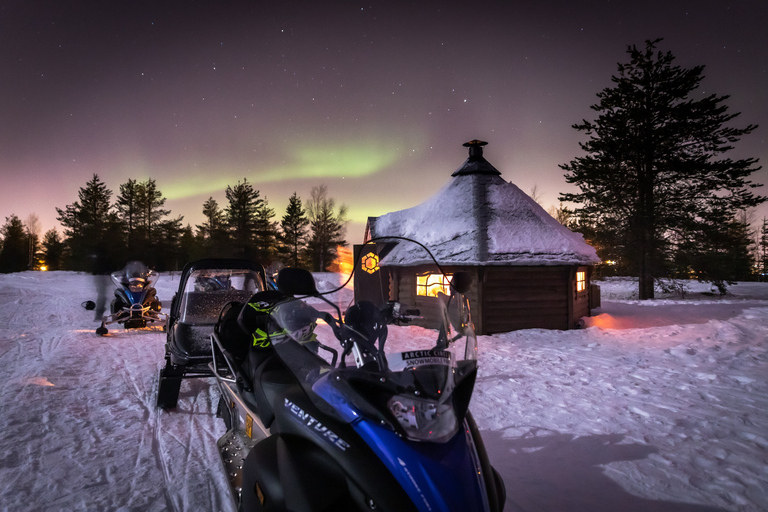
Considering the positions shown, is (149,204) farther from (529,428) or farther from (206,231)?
(529,428)

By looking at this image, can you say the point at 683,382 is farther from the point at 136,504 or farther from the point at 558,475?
the point at 136,504

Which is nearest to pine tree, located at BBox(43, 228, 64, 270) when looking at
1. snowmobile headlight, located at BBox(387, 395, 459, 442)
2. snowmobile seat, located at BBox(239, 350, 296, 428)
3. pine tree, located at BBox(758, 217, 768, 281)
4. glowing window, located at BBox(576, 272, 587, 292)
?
glowing window, located at BBox(576, 272, 587, 292)

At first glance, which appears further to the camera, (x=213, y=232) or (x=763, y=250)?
(x=763, y=250)

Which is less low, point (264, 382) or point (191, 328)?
point (264, 382)

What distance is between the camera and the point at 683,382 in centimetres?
570

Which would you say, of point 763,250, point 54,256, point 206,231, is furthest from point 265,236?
point 763,250

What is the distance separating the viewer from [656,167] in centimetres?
1942

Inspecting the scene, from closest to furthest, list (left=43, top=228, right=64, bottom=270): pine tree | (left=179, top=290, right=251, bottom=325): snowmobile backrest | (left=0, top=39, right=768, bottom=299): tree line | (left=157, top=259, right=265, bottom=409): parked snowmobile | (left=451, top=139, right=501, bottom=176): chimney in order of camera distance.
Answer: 1. (left=157, top=259, right=265, bottom=409): parked snowmobile
2. (left=179, top=290, right=251, bottom=325): snowmobile backrest
3. (left=451, top=139, right=501, bottom=176): chimney
4. (left=0, top=39, right=768, bottom=299): tree line
5. (left=43, top=228, right=64, bottom=270): pine tree

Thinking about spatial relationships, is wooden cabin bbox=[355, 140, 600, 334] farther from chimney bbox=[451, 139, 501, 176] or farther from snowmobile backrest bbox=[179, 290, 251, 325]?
snowmobile backrest bbox=[179, 290, 251, 325]

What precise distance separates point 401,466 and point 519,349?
7.63m

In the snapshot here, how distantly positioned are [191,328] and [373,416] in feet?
12.9

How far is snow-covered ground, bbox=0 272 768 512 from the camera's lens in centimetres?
286

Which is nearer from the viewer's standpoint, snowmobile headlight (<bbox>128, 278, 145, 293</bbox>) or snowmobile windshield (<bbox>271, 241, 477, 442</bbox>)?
snowmobile windshield (<bbox>271, 241, 477, 442</bbox>)

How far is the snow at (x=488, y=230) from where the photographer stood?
10.9 metres
